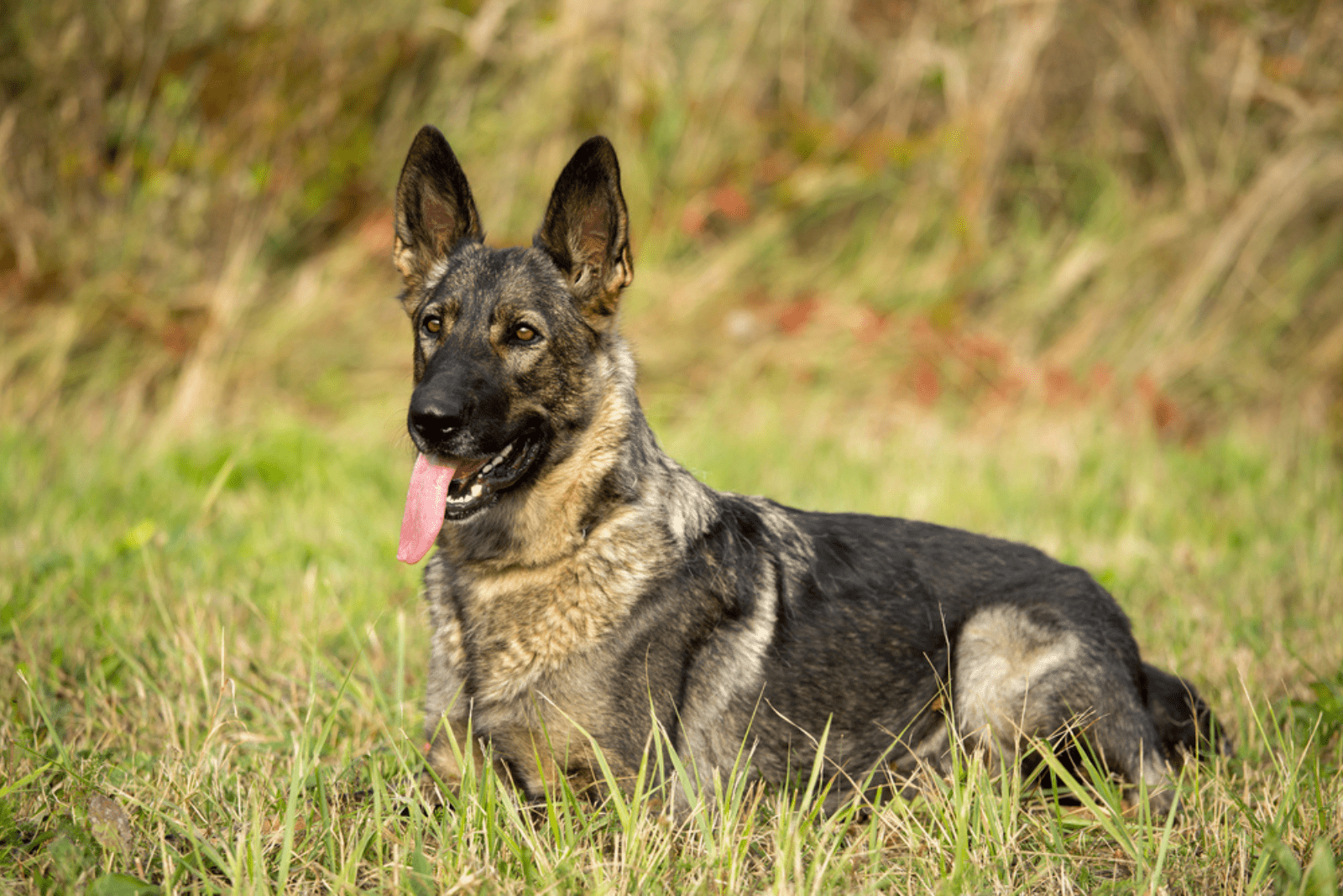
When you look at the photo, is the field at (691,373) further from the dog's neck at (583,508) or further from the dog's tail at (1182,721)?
the dog's neck at (583,508)

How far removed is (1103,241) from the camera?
8.16m

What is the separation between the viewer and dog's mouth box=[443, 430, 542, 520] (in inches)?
105

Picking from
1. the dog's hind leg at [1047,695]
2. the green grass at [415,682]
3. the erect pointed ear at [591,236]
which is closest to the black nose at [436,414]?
the erect pointed ear at [591,236]

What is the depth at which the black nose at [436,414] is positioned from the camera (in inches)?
98.4

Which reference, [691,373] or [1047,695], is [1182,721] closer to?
[1047,695]

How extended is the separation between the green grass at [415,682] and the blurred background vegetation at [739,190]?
94cm

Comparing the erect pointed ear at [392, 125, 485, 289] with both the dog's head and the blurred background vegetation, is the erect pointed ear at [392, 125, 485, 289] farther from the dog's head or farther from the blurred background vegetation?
the blurred background vegetation

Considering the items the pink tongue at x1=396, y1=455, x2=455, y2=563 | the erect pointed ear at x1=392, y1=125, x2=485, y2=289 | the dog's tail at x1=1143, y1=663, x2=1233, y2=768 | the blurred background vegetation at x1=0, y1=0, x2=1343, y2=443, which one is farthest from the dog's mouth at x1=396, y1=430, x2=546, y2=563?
the blurred background vegetation at x1=0, y1=0, x2=1343, y2=443

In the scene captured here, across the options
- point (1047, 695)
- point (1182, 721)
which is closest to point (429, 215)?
point (1047, 695)

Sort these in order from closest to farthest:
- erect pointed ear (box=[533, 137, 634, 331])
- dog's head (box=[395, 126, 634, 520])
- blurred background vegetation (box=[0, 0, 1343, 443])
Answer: dog's head (box=[395, 126, 634, 520]), erect pointed ear (box=[533, 137, 634, 331]), blurred background vegetation (box=[0, 0, 1343, 443])

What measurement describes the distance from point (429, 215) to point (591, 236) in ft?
1.82

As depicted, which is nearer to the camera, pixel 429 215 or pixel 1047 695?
pixel 1047 695

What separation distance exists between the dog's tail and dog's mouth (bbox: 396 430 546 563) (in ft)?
6.70

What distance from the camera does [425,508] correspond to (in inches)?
105
